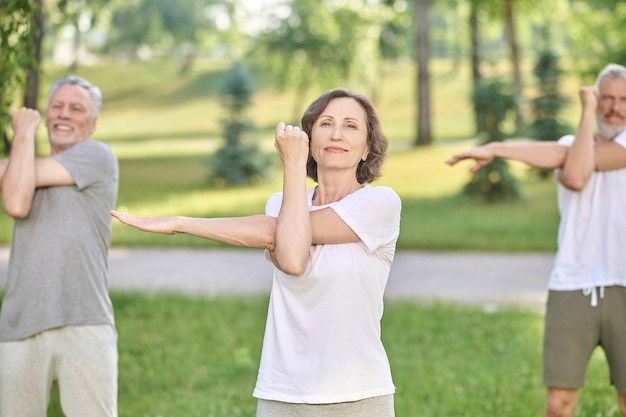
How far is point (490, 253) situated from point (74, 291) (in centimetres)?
976

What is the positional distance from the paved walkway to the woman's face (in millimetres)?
6969

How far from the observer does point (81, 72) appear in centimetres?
7650

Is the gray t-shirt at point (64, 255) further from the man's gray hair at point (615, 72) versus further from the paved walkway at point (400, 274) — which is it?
the paved walkway at point (400, 274)

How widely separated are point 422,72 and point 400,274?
79.9 ft

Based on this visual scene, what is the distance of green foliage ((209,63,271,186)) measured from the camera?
2525 cm

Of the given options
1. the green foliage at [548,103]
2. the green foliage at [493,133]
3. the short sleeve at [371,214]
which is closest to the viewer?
the short sleeve at [371,214]

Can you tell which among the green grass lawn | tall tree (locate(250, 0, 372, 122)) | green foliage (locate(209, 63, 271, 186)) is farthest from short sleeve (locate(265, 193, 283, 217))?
tall tree (locate(250, 0, 372, 122))

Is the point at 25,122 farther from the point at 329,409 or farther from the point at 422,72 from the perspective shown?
the point at 422,72

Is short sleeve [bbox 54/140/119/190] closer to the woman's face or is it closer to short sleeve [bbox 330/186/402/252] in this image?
the woman's face

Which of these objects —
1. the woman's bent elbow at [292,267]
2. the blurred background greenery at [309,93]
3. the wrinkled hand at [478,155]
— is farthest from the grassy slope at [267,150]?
the woman's bent elbow at [292,267]

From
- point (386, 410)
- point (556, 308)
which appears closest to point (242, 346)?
point (556, 308)

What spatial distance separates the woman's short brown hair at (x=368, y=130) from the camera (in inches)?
148

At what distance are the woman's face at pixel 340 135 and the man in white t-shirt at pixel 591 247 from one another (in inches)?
66.6

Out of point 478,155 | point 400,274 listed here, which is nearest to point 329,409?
point 478,155
